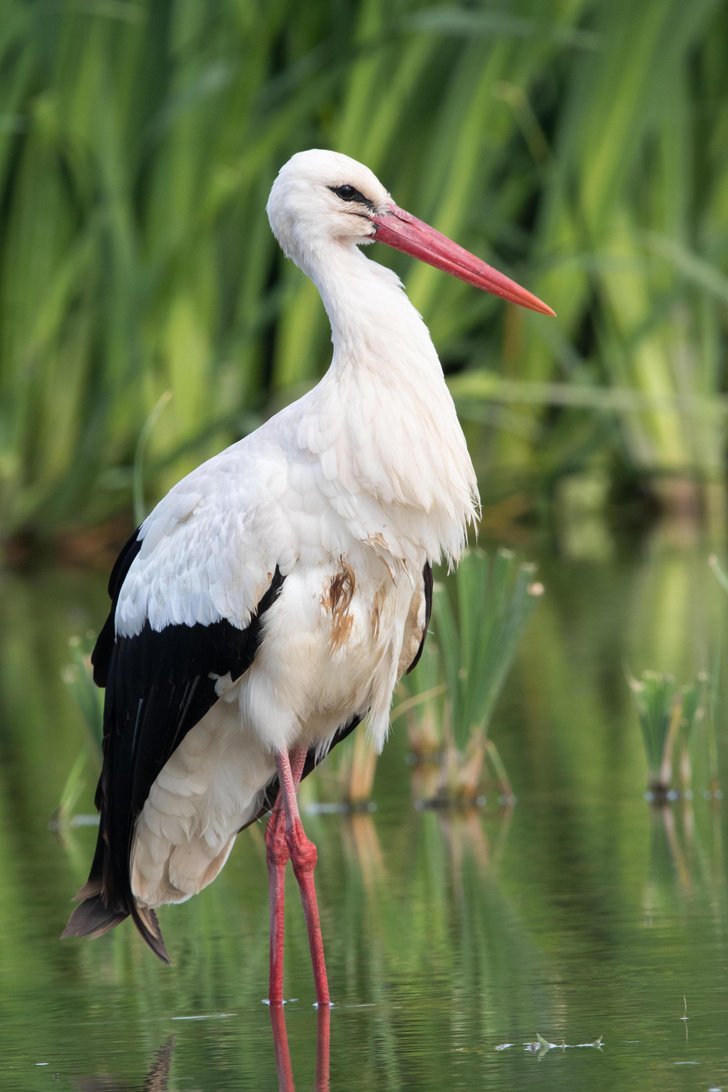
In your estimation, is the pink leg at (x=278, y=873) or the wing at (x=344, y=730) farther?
the wing at (x=344, y=730)

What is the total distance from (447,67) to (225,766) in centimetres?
895

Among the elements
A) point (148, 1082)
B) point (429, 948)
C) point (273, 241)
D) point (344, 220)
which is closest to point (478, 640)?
point (429, 948)

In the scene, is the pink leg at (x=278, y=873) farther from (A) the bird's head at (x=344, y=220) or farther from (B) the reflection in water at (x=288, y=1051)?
(A) the bird's head at (x=344, y=220)

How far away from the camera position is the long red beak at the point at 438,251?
4.85 m

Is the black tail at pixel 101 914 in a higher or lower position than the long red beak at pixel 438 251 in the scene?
lower

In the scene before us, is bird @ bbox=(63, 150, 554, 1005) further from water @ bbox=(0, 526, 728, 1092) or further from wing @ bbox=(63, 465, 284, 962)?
water @ bbox=(0, 526, 728, 1092)

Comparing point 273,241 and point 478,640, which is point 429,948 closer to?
point 478,640

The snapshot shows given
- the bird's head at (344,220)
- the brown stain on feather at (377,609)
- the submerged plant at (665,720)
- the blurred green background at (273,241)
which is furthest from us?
the blurred green background at (273,241)

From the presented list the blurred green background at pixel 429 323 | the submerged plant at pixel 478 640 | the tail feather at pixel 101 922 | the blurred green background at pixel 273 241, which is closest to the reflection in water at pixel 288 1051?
the tail feather at pixel 101 922

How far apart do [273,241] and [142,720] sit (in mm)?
8475

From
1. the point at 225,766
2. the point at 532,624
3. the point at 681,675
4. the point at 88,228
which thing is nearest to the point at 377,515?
the point at 225,766

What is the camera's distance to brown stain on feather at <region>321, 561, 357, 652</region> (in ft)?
14.8

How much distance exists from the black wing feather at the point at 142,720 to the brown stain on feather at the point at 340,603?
190mm

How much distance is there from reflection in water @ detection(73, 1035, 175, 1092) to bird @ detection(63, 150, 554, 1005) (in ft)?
1.63
